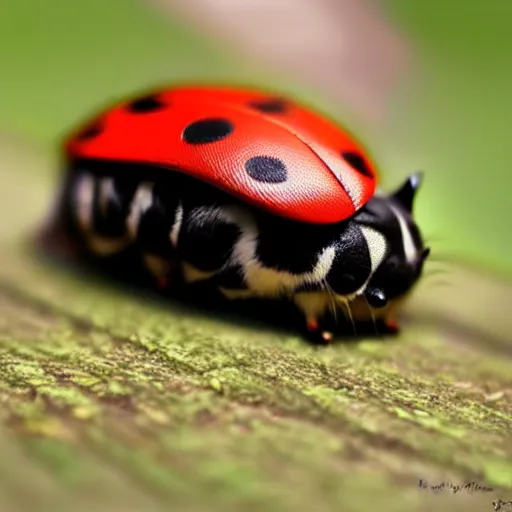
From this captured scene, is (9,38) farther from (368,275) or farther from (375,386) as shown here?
(375,386)

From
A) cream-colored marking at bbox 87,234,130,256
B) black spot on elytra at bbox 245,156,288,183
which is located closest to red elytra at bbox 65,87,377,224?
black spot on elytra at bbox 245,156,288,183

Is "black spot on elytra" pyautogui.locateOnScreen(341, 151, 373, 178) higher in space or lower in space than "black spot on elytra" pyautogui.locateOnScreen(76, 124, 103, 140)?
higher

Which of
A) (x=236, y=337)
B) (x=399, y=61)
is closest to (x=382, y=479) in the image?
(x=236, y=337)

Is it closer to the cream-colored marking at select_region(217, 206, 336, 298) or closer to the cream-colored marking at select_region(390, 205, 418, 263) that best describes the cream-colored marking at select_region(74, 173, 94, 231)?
the cream-colored marking at select_region(217, 206, 336, 298)

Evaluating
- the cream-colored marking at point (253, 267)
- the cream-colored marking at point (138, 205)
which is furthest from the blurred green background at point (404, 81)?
the cream-colored marking at point (138, 205)

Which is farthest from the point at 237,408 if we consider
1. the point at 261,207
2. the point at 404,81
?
the point at 404,81

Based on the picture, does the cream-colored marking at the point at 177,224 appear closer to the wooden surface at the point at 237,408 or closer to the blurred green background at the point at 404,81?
the wooden surface at the point at 237,408
